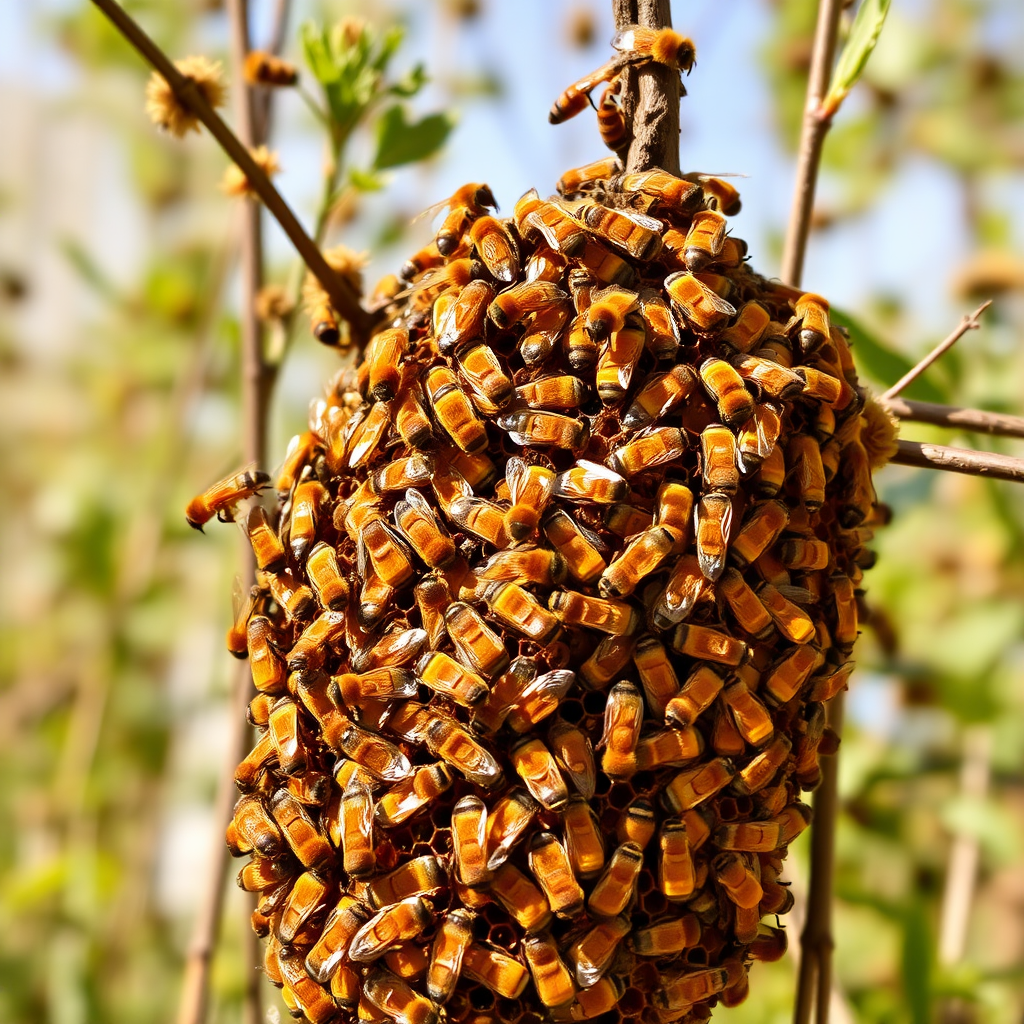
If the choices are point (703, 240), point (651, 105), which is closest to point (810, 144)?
point (651, 105)

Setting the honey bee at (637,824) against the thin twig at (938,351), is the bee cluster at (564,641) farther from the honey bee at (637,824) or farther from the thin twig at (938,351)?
the thin twig at (938,351)

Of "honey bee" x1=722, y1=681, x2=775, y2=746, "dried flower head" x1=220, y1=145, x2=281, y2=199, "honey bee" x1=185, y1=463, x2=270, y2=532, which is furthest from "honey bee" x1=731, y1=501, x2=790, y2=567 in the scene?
"dried flower head" x1=220, y1=145, x2=281, y2=199

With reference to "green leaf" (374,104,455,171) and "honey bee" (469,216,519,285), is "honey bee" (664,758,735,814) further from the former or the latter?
"green leaf" (374,104,455,171)

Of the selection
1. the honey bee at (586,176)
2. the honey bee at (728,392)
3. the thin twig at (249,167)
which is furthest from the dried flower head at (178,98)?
the honey bee at (728,392)

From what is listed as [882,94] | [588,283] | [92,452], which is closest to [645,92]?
[588,283]

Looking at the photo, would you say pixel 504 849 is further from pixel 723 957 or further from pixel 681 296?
pixel 681 296
